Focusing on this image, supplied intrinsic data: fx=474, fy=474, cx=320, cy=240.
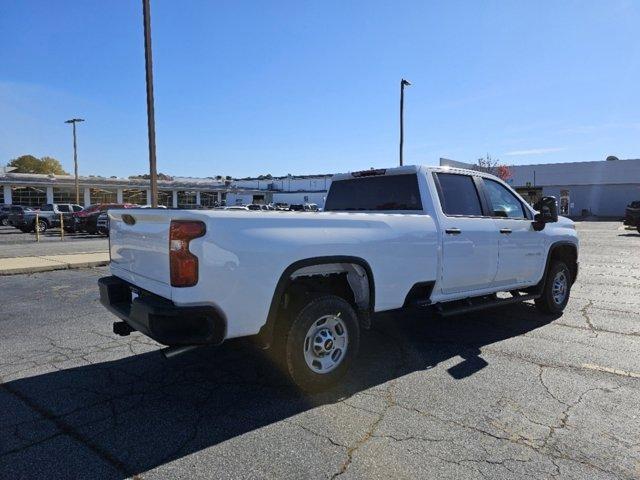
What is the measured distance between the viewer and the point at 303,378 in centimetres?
393

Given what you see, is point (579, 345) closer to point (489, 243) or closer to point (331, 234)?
point (489, 243)

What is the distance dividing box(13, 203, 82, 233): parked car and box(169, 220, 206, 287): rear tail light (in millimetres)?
27729

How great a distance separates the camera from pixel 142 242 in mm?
3900

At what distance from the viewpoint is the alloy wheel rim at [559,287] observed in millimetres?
6930

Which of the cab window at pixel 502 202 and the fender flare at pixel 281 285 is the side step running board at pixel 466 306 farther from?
the fender flare at pixel 281 285

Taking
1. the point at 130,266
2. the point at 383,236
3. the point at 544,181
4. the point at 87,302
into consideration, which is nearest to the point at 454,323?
the point at 383,236

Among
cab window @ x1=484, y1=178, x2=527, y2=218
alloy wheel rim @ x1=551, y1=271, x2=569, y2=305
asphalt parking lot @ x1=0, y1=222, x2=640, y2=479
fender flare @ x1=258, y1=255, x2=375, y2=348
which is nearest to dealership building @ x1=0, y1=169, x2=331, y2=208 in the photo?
alloy wheel rim @ x1=551, y1=271, x2=569, y2=305

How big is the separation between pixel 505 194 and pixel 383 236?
283cm

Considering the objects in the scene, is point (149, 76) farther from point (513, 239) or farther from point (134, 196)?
point (134, 196)

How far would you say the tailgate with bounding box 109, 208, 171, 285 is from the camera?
354 cm

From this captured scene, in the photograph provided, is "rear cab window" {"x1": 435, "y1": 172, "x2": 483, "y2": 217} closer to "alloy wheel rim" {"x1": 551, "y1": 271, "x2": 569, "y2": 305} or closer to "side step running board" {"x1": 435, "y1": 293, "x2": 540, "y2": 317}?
"side step running board" {"x1": 435, "y1": 293, "x2": 540, "y2": 317}

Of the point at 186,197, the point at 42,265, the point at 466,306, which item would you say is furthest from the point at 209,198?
the point at 466,306

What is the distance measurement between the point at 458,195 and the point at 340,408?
2.98 metres

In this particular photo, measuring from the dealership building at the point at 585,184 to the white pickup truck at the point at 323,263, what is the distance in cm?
4520
